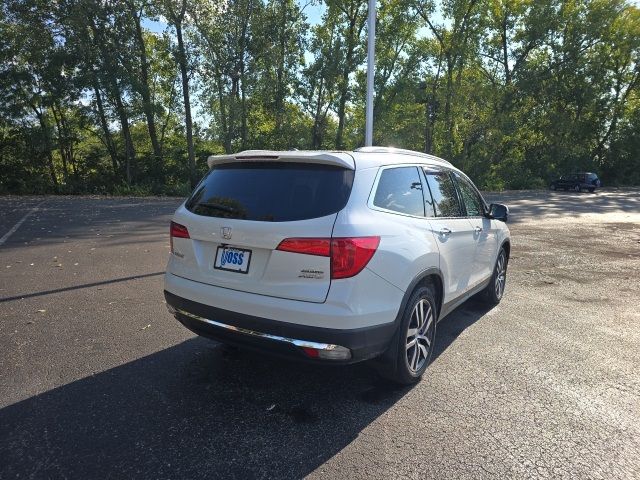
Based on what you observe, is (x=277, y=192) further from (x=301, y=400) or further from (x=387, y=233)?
(x=301, y=400)

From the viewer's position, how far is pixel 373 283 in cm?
287

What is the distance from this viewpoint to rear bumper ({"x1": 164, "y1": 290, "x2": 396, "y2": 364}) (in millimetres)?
2748

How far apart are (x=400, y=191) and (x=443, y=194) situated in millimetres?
871

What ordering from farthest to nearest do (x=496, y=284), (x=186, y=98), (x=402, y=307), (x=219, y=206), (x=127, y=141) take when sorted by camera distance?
(x=186, y=98)
(x=127, y=141)
(x=496, y=284)
(x=219, y=206)
(x=402, y=307)

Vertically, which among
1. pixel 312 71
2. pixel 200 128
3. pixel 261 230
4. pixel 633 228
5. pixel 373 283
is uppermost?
pixel 312 71

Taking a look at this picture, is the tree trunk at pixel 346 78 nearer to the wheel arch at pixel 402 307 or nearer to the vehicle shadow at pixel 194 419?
the wheel arch at pixel 402 307

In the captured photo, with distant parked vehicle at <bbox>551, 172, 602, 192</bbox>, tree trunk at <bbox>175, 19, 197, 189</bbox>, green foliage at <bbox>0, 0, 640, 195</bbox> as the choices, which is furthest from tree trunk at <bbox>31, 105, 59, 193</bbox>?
distant parked vehicle at <bbox>551, 172, 602, 192</bbox>

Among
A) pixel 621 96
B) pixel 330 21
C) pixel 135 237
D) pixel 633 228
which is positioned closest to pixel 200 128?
pixel 330 21

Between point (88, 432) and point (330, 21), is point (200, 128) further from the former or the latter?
point (88, 432)

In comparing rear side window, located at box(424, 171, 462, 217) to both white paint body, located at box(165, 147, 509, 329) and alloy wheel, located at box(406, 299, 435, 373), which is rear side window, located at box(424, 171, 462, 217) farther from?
alloy wheel, located at box(406, 299, 435, 373)

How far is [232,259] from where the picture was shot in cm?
308

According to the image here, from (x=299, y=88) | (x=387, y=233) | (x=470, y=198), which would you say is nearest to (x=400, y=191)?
(x=387, y=233)

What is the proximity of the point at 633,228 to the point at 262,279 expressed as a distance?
14.9 meters

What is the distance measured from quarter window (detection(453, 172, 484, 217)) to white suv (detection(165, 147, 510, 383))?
94 cm
